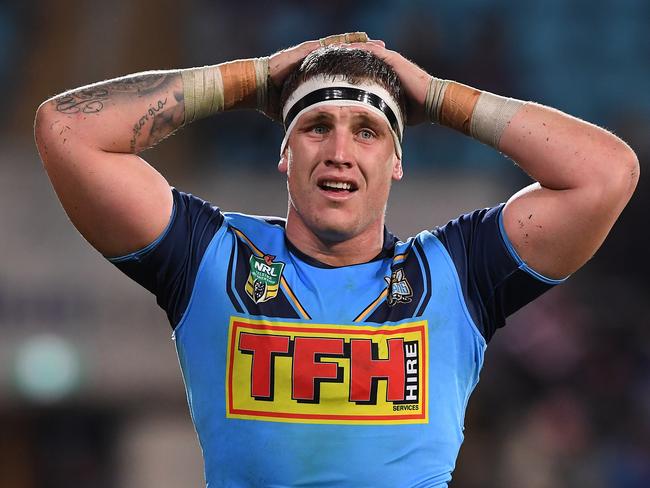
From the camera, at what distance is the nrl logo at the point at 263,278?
3451 mm

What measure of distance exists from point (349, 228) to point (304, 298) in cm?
27

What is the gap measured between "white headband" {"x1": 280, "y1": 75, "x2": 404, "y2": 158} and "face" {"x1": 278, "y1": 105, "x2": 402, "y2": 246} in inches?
0.9

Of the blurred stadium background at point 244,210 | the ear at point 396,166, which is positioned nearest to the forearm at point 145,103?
the ear at point 396,166

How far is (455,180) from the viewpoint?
30.4 ft

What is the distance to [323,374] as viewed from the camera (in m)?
3.32

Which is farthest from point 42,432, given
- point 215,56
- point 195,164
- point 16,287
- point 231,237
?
point 231,237

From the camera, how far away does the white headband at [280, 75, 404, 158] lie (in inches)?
138

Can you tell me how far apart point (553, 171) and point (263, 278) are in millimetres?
971

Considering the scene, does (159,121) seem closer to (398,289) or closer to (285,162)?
(285,162)

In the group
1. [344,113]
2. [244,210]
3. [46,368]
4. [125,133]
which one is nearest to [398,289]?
[344,113]

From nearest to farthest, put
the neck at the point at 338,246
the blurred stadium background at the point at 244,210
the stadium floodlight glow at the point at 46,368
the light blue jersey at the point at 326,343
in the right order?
the light blue jersey at the point at 326,343 < the neck at the point at 338,246 < the blurred stadium background at the point at 244,210 < the stadium floodlight glow at the point at 46,368

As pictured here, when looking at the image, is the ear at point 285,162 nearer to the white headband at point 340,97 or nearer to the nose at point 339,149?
the white headband at point 340,97

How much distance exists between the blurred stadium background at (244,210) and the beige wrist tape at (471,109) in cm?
500

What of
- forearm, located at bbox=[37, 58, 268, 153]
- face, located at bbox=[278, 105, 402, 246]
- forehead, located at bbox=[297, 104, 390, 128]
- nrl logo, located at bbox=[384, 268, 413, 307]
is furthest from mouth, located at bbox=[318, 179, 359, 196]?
forearm, located at bbox=[37, 58, 268, 153]
